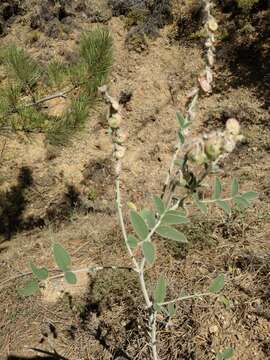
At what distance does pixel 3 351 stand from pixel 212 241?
133 cm

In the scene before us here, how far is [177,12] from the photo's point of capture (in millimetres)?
6719

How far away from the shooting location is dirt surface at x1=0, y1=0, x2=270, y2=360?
2.27 meters

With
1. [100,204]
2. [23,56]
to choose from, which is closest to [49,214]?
[100,204]

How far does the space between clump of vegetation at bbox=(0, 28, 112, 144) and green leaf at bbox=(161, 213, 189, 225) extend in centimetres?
174

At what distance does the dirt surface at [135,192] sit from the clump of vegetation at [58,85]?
176 mm

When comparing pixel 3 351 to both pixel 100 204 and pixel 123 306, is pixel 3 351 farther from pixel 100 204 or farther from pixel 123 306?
pixel 100 204

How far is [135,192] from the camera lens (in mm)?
4465

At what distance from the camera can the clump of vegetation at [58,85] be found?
2811mm

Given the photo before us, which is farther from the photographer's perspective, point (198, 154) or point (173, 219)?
point (173, 219)

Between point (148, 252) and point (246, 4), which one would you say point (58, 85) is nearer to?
point (148, 252)

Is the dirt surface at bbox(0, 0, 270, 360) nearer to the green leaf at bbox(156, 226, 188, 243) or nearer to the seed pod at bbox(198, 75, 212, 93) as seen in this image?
the green leaf at bbox(156, 226, 188, 243)

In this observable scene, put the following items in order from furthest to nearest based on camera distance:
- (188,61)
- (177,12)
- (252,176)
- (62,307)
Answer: (177,12) → (188,61) → (252,176) → (62,307)

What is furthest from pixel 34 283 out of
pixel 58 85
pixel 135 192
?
pixel 135 192

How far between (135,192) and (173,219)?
327 centimetres
